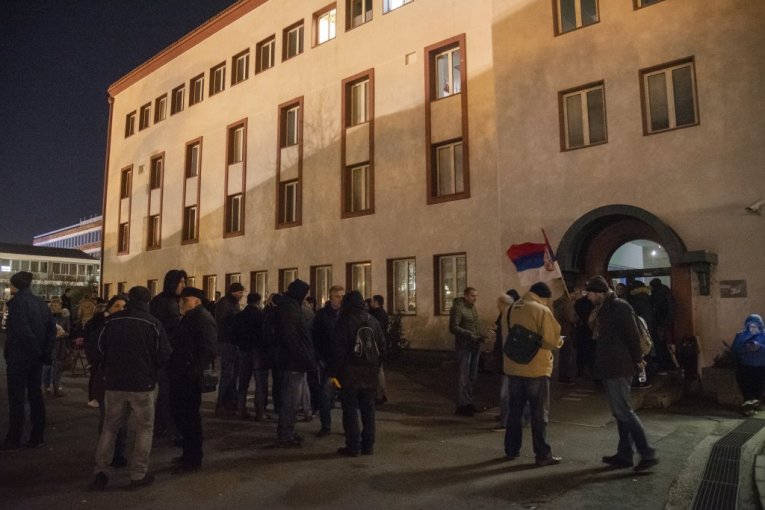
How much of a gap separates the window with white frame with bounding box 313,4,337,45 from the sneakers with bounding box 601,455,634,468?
1709cm

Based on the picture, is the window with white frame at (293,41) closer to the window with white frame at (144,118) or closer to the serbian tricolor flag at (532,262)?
the window with white frame at (144,118)

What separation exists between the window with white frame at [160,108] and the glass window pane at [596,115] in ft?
70.2

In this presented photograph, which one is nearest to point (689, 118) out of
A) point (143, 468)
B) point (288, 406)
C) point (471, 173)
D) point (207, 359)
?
point (471, 173)

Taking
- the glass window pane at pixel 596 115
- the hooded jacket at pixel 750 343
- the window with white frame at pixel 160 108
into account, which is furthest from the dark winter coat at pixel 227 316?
the window with white frame at pixel 160 108

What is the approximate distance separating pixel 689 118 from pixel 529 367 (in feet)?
27.1

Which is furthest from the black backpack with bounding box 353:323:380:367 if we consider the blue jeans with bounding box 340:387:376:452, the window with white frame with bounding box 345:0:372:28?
the window with white frame with bounding box 345:0:372:28

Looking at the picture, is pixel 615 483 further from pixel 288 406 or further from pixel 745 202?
pixel 745 202

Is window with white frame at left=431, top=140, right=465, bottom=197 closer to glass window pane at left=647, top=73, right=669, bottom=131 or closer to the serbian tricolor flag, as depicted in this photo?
the serbian tricolor flag

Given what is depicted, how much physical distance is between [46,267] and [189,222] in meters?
53.0

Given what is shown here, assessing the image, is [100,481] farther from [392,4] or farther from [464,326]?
[392,4]

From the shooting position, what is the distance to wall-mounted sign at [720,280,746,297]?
33.9ft

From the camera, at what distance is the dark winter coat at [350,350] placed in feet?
20.9

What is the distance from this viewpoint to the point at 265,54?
2200 cm

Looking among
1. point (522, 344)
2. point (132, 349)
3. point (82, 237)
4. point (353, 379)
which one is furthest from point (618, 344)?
point (82, 237)
